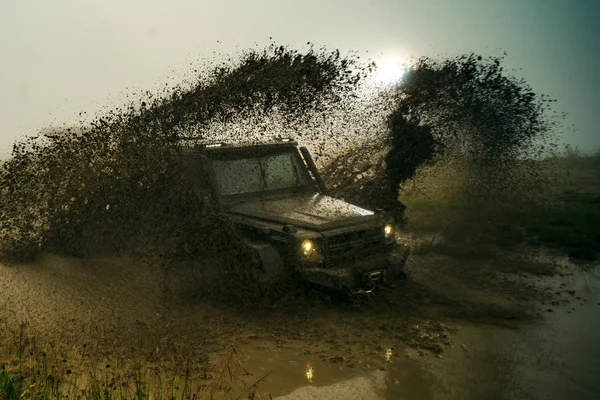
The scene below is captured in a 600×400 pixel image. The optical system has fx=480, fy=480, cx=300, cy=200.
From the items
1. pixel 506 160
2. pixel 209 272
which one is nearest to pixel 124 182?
pixel 209 272

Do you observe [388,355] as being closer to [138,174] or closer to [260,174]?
[260,174]

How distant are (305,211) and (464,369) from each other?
261 cm

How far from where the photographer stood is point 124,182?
7.12m

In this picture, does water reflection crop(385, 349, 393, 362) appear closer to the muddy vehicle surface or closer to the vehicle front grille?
the muddy vehicle surface

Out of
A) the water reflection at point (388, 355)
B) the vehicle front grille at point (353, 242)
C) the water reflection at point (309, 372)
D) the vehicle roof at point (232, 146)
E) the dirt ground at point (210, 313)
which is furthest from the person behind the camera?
the vehicle roof at point (232, 146)

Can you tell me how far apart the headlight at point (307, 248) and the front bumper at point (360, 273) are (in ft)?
0.58

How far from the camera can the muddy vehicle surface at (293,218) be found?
536 cm

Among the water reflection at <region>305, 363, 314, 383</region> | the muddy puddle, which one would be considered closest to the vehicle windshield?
the muddy puddle

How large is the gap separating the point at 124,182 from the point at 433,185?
8.54m

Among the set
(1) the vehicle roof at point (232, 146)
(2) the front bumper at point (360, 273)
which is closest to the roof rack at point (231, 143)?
(1) the vehicle roof at point (232, 146)

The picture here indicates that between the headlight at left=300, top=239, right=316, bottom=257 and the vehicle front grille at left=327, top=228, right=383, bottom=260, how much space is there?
0.18m

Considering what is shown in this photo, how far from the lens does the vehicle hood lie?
564 centimetres

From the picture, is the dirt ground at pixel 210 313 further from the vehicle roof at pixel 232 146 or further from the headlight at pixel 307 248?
the vehicle roof at pixel 232 146

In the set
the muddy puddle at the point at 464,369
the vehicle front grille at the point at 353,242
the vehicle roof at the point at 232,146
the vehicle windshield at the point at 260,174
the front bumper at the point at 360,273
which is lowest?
the muddy puddle at the point at 464,369
